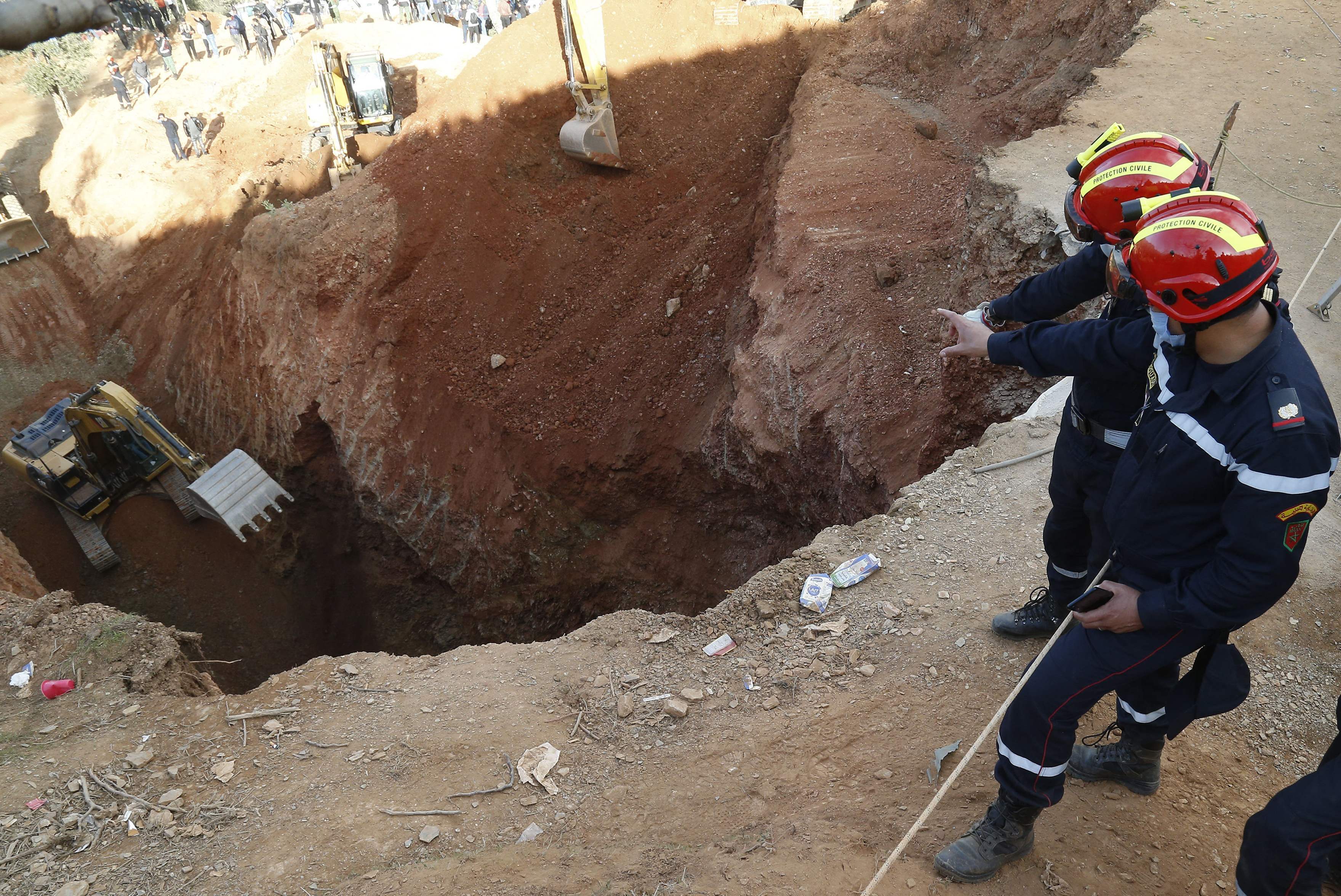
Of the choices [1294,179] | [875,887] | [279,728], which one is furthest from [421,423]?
[1294,179]

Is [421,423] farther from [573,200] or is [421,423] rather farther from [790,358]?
[790,358]

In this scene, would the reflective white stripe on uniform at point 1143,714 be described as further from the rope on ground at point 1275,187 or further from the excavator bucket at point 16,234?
the excavator bucket at point 16,234

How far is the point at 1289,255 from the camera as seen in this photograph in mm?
6625

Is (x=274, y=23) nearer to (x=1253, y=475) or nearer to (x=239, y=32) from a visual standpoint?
(x=239, y=32)

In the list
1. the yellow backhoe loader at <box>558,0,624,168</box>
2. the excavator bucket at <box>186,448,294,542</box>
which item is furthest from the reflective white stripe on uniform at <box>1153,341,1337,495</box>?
the yellow backhoe loader at <box>558,0,624,168</box>

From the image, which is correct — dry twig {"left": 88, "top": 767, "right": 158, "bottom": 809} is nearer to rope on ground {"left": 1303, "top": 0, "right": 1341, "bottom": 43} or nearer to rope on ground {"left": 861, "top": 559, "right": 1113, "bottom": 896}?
rope on ground {"left": 861, "top": 559, "right": 1113, "bottom": 896}

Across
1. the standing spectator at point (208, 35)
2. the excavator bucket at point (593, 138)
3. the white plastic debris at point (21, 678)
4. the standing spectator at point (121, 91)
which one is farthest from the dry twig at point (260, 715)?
the standing spectator at point (208, 35)

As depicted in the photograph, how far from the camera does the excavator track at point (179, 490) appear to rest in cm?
1226

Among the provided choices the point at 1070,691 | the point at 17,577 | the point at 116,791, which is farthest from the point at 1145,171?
the point at 17,577

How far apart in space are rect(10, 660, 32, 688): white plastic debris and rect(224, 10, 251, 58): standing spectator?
23.1 meters

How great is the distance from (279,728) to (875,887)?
3.57 m

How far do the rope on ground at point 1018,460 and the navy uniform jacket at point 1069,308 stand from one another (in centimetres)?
210

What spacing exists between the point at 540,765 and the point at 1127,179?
156 inches

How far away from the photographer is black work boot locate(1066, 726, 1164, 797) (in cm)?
346
